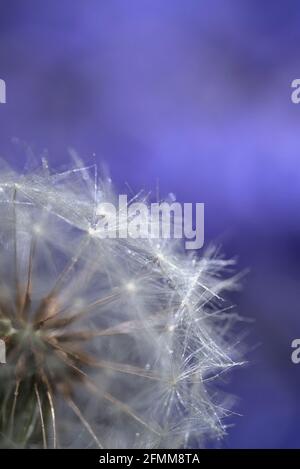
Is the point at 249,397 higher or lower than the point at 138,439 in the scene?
higher

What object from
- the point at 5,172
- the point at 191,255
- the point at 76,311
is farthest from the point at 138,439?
the point at 5,172

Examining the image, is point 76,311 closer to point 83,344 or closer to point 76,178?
point 83,344
